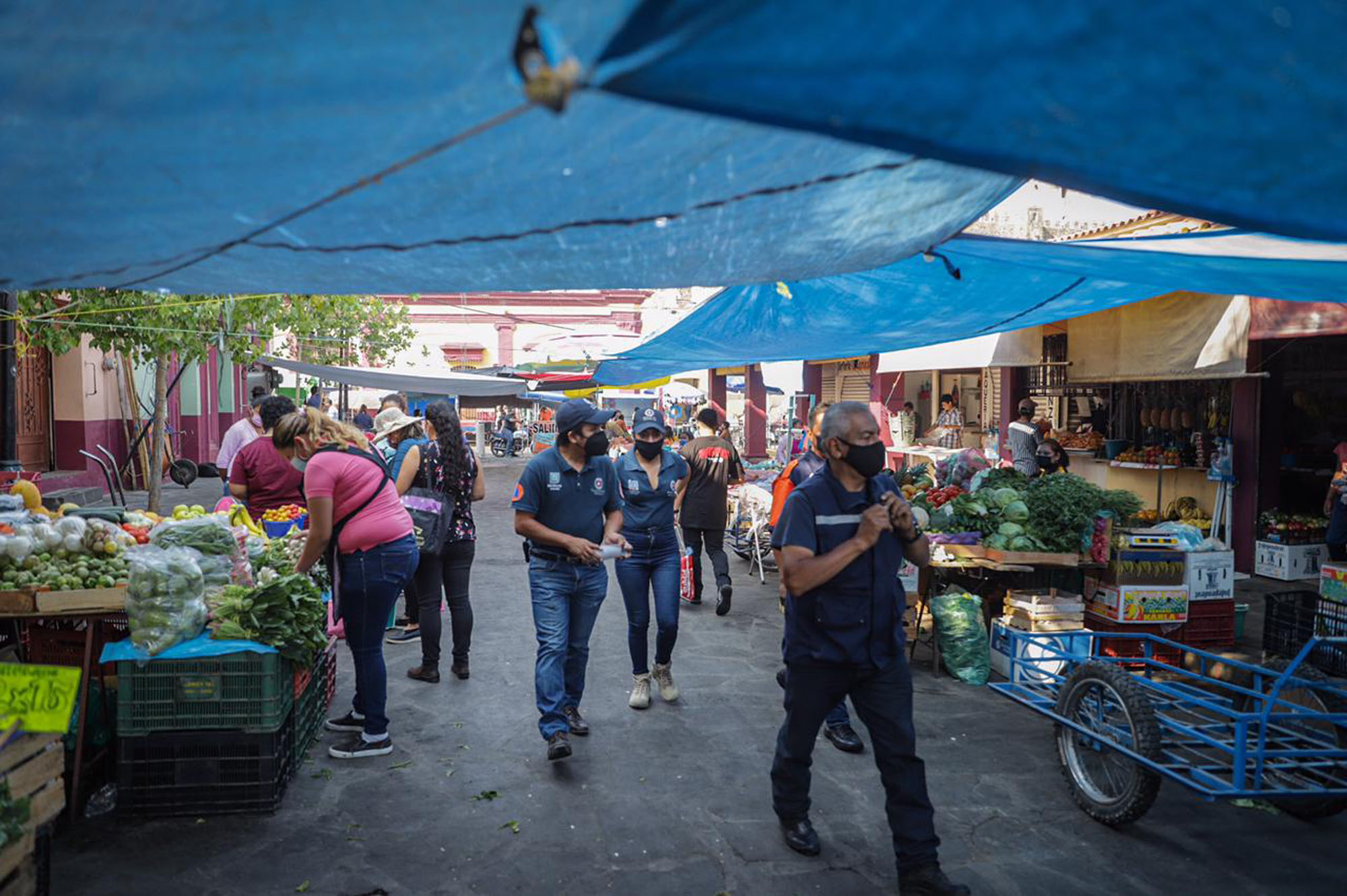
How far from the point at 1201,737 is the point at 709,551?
5.71 metres

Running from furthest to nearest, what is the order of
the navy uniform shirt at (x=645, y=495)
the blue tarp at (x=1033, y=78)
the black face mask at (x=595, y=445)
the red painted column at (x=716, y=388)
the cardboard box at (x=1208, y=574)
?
the red painted column at (x=716, y=388) < the cardboard box at (x=1208, y=574) < the navy uniform shirt at (x=645, y=495) < the black face mask at (x=595, y=445) < the blue tarp at (x=1033, y=78)

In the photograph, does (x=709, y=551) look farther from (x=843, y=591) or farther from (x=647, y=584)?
(x=843, y=591)

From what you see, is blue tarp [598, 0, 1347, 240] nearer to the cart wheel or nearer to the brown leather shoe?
the cart wheel

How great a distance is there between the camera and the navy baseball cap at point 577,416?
5.14m

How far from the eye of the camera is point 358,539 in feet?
16.0

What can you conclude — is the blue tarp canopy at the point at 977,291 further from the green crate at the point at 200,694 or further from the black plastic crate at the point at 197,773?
the black plastic crate at the point at 197,773

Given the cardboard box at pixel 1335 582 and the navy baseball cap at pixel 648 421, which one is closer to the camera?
the cardboard box at pixel 1335 582

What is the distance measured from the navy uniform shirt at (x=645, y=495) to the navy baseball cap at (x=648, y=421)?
0.63 feet

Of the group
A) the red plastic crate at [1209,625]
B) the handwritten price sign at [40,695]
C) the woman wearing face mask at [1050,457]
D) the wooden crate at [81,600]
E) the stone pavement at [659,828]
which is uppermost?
the woman wearing face mask at [1050,457]

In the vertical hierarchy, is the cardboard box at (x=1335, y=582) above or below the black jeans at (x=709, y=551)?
above

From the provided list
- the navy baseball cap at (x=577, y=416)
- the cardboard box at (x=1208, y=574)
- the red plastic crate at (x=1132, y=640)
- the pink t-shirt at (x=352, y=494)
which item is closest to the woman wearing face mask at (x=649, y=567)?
the navy baseball cap at (x=577, y=416)

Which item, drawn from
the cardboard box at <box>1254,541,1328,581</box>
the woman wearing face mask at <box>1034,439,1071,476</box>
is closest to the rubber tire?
the cardboard box at <box>1254,541,1328,581</box>

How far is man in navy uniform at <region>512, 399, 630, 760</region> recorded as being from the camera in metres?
5.09

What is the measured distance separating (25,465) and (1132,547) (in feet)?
55.0
